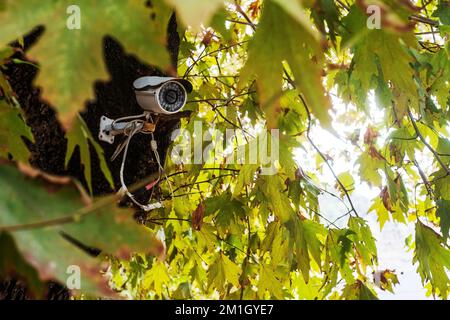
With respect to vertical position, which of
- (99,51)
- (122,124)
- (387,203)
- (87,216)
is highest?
(387,203)

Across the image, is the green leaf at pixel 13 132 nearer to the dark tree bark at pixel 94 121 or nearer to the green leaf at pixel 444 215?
the dark tree bark at pixel 94 121

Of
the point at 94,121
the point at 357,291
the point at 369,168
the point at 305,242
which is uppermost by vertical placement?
the point at 369,168

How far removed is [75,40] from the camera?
0.96 feet

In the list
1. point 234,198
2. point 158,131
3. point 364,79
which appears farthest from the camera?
point 234,198

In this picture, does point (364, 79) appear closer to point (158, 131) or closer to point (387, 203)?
point (158, 131)

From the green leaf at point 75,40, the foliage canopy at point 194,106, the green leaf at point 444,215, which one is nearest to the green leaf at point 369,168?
the foliage canopy at point 194,106

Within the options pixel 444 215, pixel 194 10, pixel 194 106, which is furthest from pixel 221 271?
pixel 194 10

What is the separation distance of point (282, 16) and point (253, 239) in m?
1.15

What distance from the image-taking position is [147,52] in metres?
0.29

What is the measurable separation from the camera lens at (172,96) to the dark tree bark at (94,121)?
0.02 meters

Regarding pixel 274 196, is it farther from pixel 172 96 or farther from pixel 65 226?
pixel 65 226

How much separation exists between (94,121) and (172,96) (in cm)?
15
